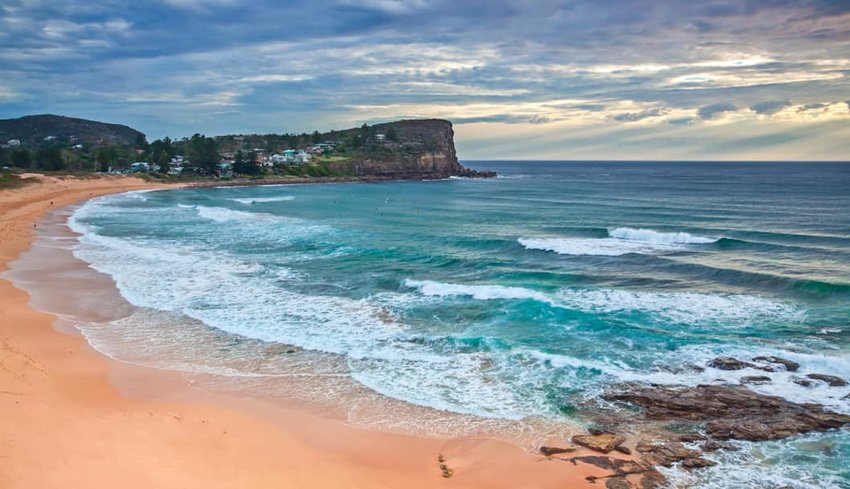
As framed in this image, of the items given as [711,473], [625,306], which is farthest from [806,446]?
[625,306]

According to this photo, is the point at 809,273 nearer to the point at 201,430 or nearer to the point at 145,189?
the point at 201,430

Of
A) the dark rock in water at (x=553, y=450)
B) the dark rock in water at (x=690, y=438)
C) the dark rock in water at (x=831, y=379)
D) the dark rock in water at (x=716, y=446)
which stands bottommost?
the dark rock in water at (x=553, y=450)

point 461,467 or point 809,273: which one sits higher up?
point 809,273

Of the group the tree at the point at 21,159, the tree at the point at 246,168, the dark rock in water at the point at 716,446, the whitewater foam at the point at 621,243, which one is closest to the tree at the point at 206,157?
the tree at the point at 246,168

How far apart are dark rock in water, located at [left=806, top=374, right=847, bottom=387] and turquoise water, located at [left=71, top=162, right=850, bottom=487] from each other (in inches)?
16.5

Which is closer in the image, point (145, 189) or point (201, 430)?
point (201, 430)

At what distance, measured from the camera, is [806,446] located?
11.2 metres

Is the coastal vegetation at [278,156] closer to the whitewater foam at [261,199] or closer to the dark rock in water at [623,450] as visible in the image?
the whitewater foam at [261,199]

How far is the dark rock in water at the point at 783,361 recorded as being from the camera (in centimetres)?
1492

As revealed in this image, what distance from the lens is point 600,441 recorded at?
1148cm

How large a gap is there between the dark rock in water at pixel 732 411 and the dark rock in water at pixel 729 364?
1.32m

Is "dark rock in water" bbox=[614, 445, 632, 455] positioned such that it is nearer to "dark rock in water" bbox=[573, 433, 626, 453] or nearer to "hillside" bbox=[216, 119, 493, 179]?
"dark rock in water" bbox=[573, 433, 626, 453]

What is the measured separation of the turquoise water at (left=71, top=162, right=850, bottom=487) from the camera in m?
14.4

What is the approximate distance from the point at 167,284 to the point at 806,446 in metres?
22.6
